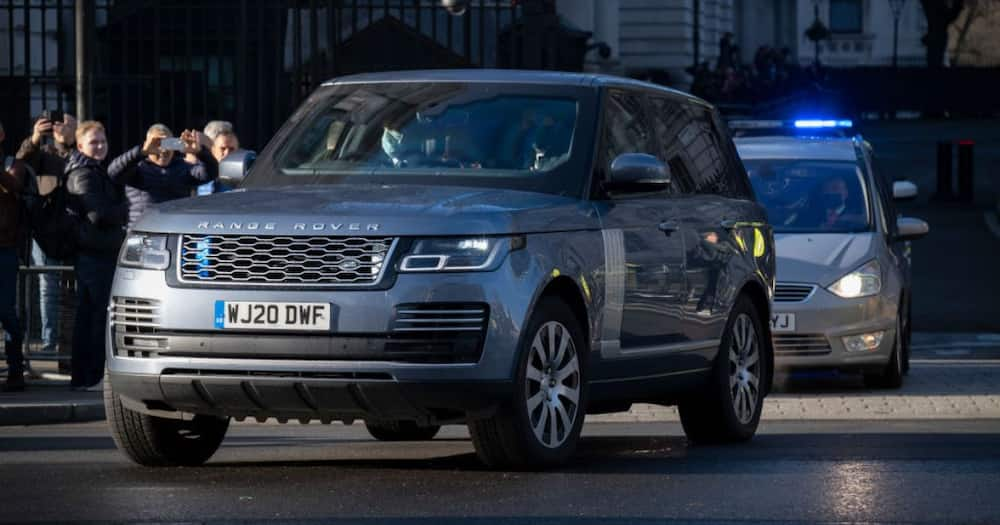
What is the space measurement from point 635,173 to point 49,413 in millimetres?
4723

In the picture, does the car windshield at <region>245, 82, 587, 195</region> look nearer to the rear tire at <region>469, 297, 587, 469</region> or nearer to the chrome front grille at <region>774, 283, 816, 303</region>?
the rear tire at <region>469, 297, 587, 469</region>

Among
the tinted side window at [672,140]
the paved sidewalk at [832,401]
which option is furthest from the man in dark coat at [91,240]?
the tinted side window at [672,140]

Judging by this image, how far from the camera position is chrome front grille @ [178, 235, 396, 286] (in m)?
8.90

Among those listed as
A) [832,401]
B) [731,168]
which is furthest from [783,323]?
[731,168]

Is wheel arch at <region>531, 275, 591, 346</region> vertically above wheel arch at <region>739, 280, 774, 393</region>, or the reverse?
wheel arch at <region>531, 275, 591, 346</region>

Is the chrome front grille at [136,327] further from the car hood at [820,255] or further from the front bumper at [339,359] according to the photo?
the car hood at [820,255]

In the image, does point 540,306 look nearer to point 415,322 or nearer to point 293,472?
point 415,322

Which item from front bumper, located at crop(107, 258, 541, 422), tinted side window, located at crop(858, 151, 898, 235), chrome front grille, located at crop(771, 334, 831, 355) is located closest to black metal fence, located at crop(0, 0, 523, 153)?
tinted side window, located at crop(858, 151, 898, 235)

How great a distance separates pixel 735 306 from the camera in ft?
37.3

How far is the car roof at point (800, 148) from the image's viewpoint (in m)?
16.3

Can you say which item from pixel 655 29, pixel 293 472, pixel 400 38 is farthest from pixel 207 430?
pixel 655 29

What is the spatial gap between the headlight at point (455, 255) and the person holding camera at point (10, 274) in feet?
20.7

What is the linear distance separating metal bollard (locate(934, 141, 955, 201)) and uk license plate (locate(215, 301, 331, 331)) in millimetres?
32757

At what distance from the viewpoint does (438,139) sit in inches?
398
